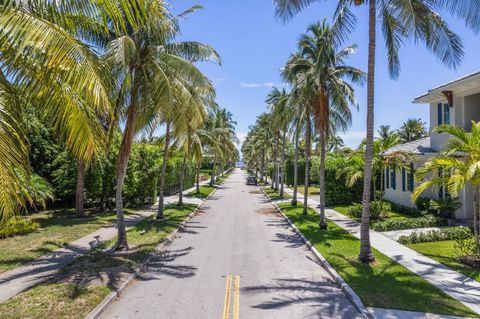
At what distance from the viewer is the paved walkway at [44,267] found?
8016 millimetres

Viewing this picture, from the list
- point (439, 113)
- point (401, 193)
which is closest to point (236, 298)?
point (439, 113)

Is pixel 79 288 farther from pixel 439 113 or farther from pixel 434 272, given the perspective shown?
pixel 439 113

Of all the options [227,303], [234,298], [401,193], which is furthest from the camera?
[401,193]

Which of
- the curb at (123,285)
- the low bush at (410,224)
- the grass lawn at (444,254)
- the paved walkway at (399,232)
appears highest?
the low bush at (410,224)

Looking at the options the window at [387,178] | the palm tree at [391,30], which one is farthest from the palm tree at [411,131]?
the palm tree at [391,30]

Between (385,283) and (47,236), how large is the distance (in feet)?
40.0

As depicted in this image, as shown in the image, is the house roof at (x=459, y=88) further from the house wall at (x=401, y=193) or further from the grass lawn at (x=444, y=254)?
the grass lawn at (x=444, y=254)

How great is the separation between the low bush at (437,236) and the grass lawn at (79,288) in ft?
31.1

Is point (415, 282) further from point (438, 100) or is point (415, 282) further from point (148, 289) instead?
point (438, 100)

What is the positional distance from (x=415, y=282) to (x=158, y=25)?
1058 centimetres

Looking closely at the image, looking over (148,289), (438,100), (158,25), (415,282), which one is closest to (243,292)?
(148,289)

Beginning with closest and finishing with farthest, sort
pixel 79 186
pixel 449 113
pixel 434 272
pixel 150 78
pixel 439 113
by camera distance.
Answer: pixel 434 272, pixel 150 78, pixel 449 113, pixel 79 186, pixel 439 113

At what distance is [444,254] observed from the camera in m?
11.4

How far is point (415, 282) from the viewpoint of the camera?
28.5 ft
